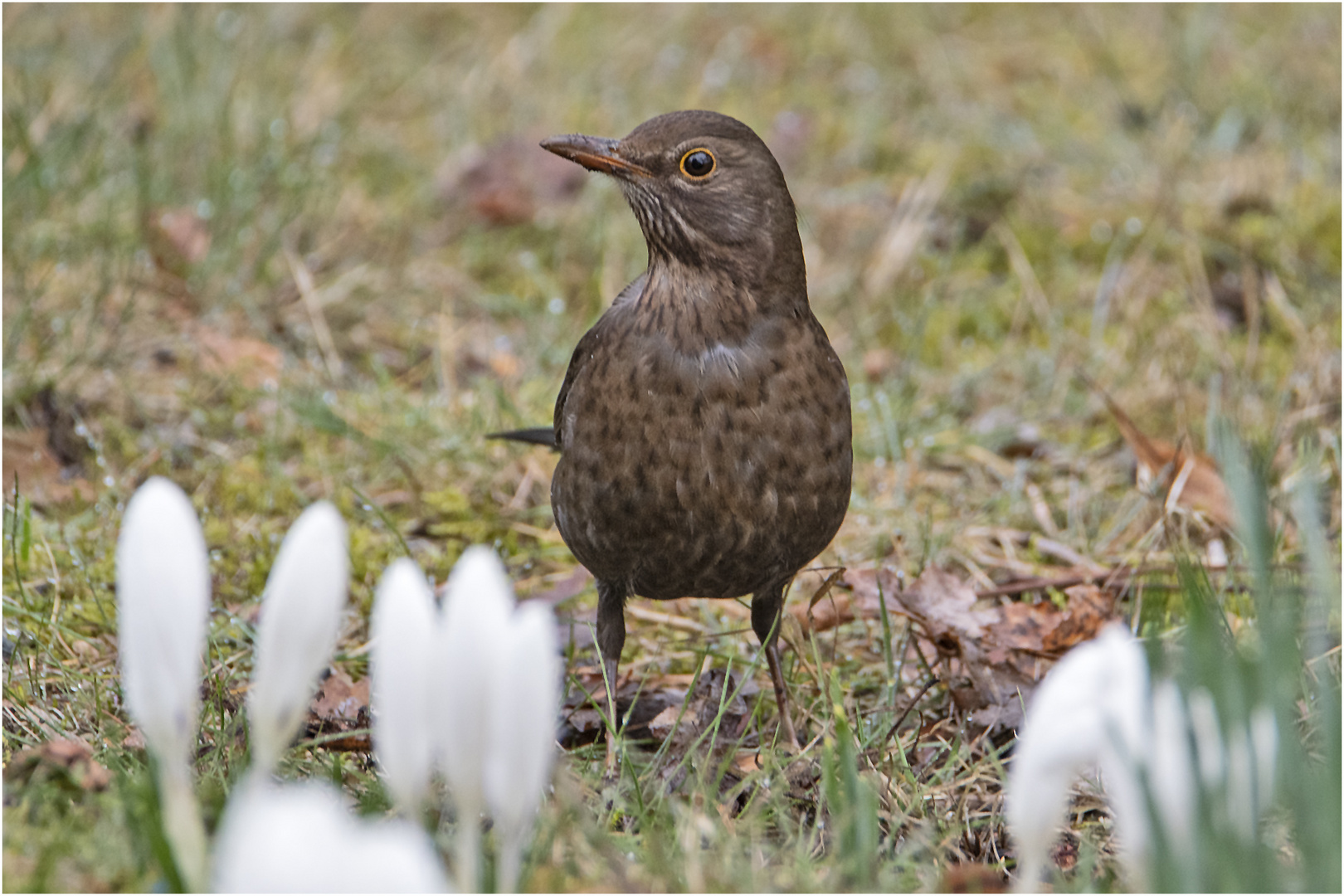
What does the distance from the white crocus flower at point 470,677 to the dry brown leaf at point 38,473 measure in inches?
124

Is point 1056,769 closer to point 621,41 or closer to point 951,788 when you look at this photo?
point 951,788

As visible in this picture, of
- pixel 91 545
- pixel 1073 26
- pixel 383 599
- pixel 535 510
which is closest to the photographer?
pixel 383 599

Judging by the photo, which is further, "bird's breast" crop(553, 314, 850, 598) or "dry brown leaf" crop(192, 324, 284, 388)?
"dry brown leaf" crop(192, 324, 284, 388)

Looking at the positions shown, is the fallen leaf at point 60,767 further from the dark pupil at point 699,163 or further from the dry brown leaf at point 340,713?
the dark pupil at point 699,163

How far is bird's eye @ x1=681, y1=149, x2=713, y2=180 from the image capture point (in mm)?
3469

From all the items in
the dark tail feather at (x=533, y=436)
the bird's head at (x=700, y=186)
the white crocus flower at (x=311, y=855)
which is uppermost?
the bird's head at (x=700, y=186)

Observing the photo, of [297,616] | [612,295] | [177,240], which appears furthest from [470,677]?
[177,240]

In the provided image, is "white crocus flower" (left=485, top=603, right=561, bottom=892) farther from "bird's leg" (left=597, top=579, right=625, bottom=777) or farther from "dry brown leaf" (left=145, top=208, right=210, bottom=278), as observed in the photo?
"dry brown leaf" (left=145, top=208, right=210, bottom=278)

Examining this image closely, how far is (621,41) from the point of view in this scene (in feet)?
27.9

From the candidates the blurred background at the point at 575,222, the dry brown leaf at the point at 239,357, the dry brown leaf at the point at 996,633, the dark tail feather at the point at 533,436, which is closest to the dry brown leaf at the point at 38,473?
the blurred background at the point at 575,222

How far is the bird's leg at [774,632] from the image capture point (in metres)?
3.52

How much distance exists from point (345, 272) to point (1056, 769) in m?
4.96

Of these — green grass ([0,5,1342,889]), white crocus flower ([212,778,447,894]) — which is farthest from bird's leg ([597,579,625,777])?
white crocus flower ([212,778,447,894])

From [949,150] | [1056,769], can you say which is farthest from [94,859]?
[949,150]
